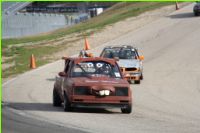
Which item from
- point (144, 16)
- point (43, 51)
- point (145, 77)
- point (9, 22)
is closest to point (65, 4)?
point (9, 22)

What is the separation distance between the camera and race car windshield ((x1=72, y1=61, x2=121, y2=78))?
59.2ft

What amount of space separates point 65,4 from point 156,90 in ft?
406

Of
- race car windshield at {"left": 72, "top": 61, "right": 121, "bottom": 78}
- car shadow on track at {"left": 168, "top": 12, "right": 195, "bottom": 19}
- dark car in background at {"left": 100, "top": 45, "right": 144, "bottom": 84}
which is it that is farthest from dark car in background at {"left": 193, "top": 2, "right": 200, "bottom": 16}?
race car windshield at {"left": 72, "top": 61, "right": 121, "bottom": 78}

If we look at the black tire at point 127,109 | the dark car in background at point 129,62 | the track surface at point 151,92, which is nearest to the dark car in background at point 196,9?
the track surface at point 151,92

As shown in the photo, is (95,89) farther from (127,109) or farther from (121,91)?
(127,109)

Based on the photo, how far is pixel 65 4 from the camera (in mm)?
146750

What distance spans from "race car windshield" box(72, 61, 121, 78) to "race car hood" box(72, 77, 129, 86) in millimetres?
332

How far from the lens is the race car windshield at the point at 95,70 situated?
1805 centimetres

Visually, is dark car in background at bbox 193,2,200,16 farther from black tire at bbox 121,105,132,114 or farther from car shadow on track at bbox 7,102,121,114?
black tire at bbox 121,105,132,114

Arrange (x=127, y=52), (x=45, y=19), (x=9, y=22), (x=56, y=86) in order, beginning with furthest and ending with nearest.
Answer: (x=45, y=19) < (x=9, y=22) < (x=127, y=52) < (x=56, y=86)

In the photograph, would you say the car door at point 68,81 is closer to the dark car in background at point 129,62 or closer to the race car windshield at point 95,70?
the race car windshield at point 95,70

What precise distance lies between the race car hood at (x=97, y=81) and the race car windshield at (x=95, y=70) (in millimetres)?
332

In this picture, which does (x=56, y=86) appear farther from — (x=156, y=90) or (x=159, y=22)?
(x=159, y=22)

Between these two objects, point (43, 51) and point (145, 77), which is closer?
point (145, 77)
